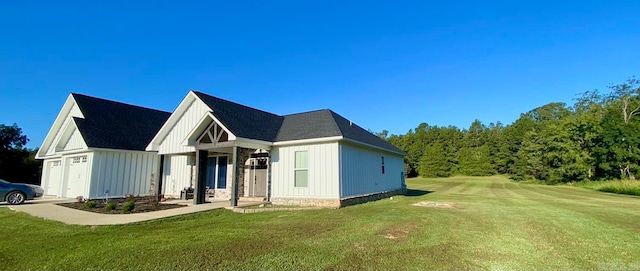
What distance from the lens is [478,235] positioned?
21.6 ft

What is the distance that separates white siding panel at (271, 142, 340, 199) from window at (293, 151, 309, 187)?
0.43ft

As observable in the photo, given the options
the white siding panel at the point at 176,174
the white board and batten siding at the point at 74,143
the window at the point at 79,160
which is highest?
the white board and batten siding at the point at 74,143

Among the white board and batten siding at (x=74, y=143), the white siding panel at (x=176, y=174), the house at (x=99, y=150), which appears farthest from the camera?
the white siding panel at (x=176, y=174)

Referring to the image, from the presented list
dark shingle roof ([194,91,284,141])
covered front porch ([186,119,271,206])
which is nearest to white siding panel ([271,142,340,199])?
covered front porch ([186,119,271,206])

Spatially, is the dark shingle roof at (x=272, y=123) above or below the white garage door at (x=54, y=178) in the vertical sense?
above

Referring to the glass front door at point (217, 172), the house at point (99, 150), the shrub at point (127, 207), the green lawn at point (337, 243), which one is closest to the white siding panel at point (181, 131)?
the house at point (99, 150)

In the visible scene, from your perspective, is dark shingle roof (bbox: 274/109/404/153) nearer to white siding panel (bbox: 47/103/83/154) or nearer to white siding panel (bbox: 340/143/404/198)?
white siding panel (bbox: 340/143/404/198)

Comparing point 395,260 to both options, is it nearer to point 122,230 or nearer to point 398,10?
point 122,230

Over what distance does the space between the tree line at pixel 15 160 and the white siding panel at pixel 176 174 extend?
15.5m

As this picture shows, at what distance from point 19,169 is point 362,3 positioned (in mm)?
29170

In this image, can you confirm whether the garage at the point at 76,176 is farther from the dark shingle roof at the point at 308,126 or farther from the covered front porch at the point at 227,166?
the dark shingle roof at the point at 308,126

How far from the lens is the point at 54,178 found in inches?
781

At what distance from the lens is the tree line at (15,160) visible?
22.8m

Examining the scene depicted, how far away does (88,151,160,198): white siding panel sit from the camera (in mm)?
15758
